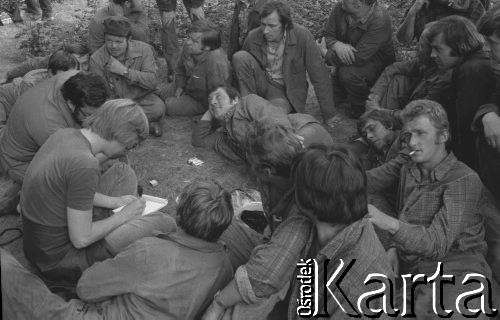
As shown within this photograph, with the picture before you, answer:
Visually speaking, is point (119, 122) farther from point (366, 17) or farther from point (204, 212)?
point (366, 17)

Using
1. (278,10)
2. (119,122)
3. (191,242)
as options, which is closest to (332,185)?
(191,242)

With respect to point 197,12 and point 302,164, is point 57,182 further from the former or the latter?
point 197,12

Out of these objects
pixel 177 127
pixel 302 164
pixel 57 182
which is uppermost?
pixel 302 164

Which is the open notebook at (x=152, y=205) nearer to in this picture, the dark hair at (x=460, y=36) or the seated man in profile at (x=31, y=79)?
the seated man in profile at (x=31, y=79)

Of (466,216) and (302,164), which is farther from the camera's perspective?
(466,216)

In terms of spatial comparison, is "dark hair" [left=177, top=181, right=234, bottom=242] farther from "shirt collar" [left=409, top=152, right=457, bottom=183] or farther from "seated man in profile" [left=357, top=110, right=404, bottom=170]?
"seated man in profile" [left=357, top=110, right=404, bottom=170]

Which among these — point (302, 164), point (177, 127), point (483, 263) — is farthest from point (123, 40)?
point (483, 263)

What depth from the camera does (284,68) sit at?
5484mm

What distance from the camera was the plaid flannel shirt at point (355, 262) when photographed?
236 cm

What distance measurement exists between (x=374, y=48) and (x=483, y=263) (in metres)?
2.98

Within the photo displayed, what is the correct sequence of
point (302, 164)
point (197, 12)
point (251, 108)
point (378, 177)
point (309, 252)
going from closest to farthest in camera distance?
point (302, 164)
point (309, 252)
point (378, 177)
point (251, 108)
point (197, 12)

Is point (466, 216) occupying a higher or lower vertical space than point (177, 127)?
higher

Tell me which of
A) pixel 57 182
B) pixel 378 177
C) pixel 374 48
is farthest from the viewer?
pixel 374 48

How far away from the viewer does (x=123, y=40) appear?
5305mm
